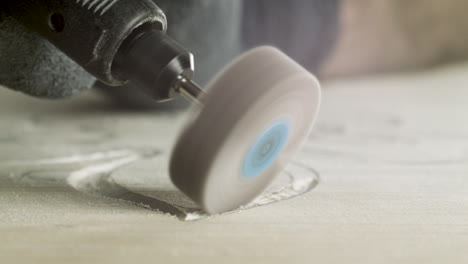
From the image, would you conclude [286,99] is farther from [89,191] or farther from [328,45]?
[328,45]

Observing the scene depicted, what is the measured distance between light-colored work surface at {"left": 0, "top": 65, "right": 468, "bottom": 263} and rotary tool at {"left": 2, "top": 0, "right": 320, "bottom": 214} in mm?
40

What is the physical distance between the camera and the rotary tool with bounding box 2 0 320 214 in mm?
457

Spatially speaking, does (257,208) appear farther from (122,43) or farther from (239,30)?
(239,30)

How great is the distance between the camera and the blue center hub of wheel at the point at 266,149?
49 cm

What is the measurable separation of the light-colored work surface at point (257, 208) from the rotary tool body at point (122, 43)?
11cm

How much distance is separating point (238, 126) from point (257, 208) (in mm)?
105

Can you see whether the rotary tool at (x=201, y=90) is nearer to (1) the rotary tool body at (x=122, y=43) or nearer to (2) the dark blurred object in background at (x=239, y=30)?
(1) the rotary tool body at (x=122, y=43)

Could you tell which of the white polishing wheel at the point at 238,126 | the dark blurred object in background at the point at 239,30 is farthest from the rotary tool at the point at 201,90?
the dark blurred object in background at the point at 239,30

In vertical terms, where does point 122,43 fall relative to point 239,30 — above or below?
above

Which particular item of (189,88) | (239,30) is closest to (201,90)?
(189,88)

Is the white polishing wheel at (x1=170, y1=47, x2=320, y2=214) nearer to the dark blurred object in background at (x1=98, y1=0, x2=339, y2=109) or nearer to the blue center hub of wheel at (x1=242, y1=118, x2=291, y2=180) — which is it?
the blue center hub of wheel at (x1=242, y1=118, x2=291, y2=180)

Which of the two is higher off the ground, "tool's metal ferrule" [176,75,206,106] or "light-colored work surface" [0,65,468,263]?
"tool's metal ferrule" [176,75,206,106]

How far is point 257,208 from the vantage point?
1.75 ft

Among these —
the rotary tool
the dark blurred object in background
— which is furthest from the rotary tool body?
the dark blurred object in background
